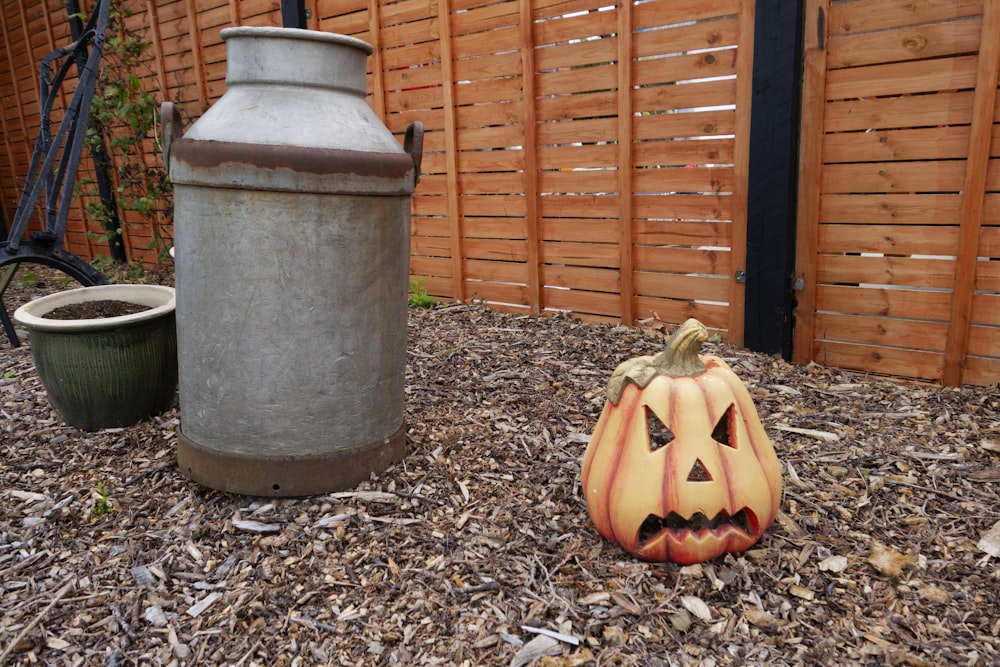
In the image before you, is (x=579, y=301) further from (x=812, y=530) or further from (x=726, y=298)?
(x=812, y=530)

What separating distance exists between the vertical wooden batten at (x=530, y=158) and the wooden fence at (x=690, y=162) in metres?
0.01

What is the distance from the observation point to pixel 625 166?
4039 mm

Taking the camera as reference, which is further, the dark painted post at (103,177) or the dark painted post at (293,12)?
the dark painted post at (103,177)

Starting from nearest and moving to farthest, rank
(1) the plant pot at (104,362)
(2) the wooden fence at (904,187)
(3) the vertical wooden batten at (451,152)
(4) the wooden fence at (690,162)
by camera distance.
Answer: (1) the plant pot at (104,362), (2) the wooden fence at (904,187), (4) the wooden fence at (690,162), (3) the vertical wooden batten at (451,152)

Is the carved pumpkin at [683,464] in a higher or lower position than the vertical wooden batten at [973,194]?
lower

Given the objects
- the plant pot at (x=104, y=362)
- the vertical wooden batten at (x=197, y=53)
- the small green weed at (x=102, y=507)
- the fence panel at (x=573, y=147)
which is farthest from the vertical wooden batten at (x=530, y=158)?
the vertical wooden batten at (x=197, y=53)

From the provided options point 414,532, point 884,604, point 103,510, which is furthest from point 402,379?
point 884,604

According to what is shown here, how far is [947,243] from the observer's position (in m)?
3.19

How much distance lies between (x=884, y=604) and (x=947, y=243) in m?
2.02

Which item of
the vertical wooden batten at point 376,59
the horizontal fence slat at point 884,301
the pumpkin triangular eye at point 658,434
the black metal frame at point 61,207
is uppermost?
the vertical wooden batten at point 376,59

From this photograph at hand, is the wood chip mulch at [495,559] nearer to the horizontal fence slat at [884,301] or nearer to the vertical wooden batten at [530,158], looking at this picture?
the horizontal fence slat at [884,301]

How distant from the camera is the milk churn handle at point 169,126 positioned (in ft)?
7.23

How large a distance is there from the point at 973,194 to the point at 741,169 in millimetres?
1018

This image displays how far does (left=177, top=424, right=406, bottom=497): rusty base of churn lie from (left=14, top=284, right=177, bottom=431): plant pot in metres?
0.67
